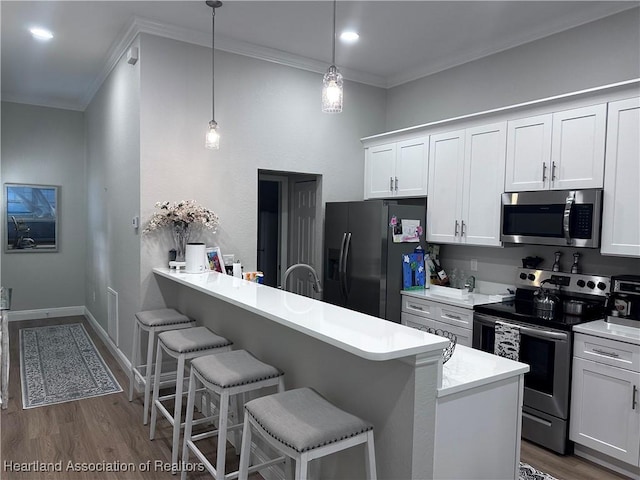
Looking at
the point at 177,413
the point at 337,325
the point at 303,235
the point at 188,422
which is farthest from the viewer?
the point at 303,235

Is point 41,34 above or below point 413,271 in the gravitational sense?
above

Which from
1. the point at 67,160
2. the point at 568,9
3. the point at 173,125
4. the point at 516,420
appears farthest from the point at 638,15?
the point at 67,160

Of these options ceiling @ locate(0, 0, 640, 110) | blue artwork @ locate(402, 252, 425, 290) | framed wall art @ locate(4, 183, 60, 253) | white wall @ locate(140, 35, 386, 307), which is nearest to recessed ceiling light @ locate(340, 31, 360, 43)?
ceiling @ locate(0, 0, 640, 110)

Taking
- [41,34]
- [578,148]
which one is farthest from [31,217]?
[578,148]

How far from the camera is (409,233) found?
13.7ft

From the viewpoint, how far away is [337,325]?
190 cm

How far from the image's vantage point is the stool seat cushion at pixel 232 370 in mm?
2236

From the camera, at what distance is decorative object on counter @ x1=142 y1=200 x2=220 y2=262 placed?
3820 millimetres

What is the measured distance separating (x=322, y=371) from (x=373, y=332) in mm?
510

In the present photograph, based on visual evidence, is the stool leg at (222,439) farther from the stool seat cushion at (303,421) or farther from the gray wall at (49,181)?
the gray wall at (49,181)

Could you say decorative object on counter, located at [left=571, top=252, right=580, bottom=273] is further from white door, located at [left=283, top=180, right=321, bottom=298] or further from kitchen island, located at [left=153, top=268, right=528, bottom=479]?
white door, located at [left=283, top=180, right=321, bottom=298]

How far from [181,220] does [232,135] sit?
95 centimetres

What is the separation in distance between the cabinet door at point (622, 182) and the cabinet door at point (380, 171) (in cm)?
201

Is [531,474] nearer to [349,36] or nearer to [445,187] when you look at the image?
[445,187]
